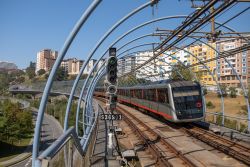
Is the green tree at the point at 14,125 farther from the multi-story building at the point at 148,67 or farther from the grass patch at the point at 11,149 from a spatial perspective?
the multi-story building at the point at 148,67

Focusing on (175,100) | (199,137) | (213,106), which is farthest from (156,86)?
(213,106)

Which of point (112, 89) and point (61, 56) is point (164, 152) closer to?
point (112, 89)

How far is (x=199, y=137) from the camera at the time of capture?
1694 cm

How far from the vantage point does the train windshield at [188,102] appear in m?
20.1

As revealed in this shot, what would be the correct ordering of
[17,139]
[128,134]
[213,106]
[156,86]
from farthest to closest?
[17,139]
[213,106]
[156,86]
[128,134]

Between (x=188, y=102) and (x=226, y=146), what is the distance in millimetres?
6075

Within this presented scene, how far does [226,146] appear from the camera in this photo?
1437 centimetres

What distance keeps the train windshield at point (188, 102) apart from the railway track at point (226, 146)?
5.55 ft

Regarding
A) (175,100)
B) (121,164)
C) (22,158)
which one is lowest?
(22,158)

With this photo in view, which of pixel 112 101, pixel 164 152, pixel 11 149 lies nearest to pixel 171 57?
pixel 164 152

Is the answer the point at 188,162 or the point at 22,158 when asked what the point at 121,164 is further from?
the point at 22,158

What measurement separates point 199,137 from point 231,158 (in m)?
4.33

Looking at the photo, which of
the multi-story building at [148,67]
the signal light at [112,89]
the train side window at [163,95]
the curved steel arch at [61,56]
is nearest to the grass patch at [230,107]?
the multi-story building at [148,67]

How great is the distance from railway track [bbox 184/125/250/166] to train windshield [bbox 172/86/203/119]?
169 cm
